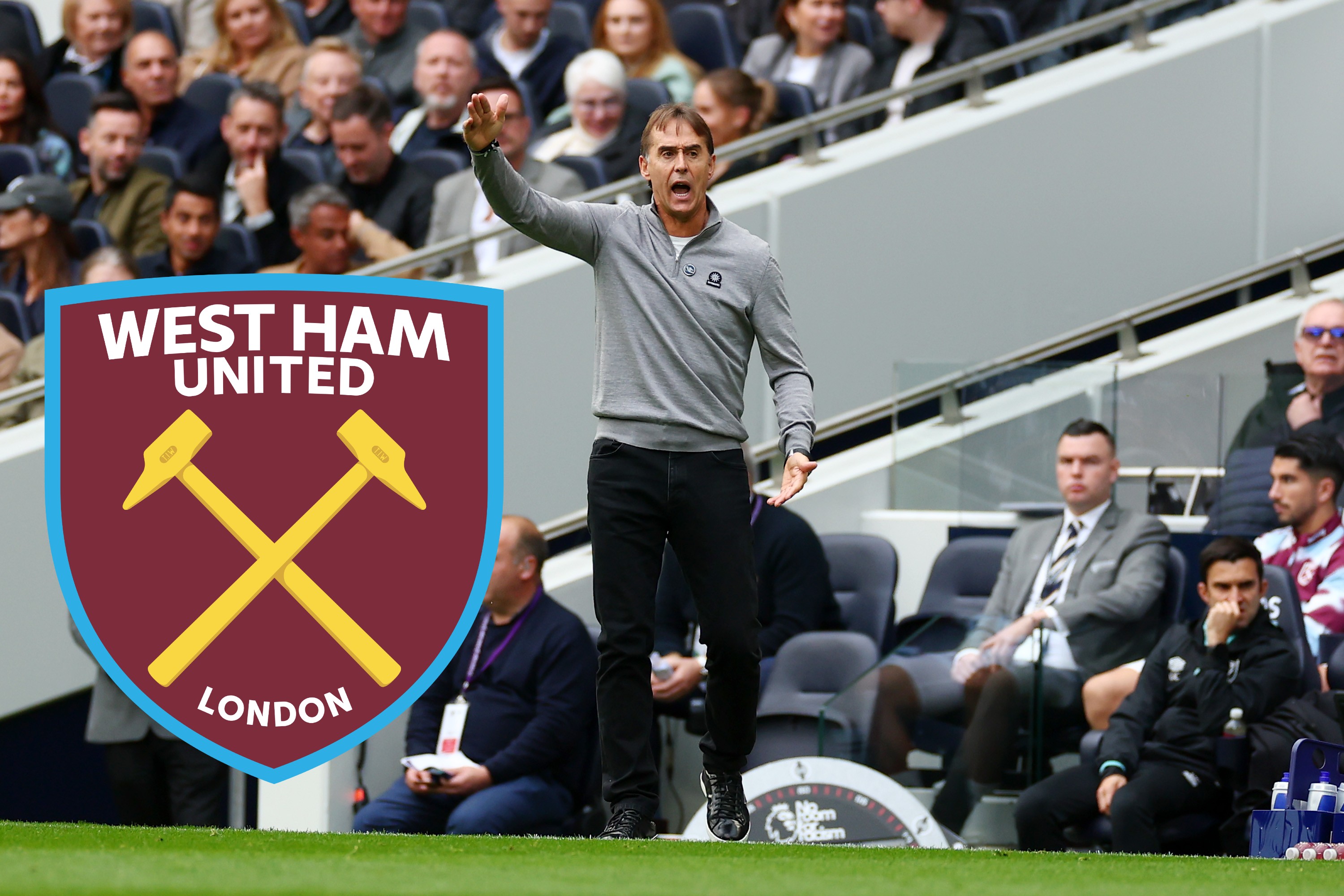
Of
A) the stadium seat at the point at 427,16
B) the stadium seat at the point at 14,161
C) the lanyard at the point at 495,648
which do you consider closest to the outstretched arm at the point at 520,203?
the lanyard at the point at 495,648

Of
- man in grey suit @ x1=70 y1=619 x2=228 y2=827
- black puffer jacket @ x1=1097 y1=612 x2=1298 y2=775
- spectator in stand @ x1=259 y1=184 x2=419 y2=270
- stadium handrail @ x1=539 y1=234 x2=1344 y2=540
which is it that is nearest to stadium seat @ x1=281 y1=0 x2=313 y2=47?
spectator in stand @ x1=259 y1=184 x2=419 y2=270

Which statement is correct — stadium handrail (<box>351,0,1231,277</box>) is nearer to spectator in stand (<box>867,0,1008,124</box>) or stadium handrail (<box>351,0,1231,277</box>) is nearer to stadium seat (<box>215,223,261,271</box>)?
spectator in stand (<box>867,0,1008,124</box>)

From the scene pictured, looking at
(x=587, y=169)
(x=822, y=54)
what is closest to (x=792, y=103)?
(x=822, y=54)

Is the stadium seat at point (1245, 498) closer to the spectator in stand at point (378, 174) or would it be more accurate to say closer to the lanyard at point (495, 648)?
the lanyard at point (495, 648)

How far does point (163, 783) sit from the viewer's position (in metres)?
6.97

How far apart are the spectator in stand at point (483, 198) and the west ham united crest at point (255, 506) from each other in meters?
3.75

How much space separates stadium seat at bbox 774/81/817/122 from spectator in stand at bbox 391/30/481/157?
147 cm

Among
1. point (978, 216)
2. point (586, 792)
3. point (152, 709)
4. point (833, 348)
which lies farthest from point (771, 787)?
point (978, 216)

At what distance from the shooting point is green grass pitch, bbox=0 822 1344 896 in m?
3.15

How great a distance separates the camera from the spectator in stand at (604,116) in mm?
8797

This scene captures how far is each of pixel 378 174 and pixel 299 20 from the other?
109 inches

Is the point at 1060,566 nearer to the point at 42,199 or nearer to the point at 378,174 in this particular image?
the point at 378,174

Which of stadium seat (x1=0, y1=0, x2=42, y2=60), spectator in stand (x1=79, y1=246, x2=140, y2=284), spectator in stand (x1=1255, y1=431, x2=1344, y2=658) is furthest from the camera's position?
stadium seat (x1=0, y1=0, x2=42, y2=60)

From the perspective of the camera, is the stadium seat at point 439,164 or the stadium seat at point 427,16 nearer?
the stadium seat at point 439,164
